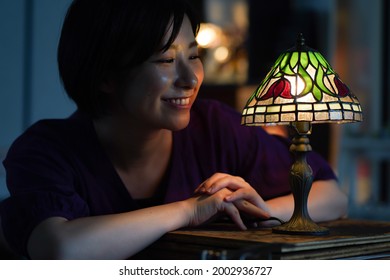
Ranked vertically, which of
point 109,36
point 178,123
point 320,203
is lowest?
point 320,203

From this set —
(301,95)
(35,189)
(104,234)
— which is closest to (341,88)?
(301,95)

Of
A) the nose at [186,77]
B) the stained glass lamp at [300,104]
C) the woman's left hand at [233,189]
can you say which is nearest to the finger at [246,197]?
the woman's left hand at [233,189]

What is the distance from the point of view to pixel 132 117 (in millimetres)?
1291

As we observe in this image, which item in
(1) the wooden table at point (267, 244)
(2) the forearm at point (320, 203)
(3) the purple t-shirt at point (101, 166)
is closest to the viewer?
(1) the wooden table at point (267, 244)

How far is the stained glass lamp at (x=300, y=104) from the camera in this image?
3.25 ft

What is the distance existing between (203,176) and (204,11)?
3.06 meters

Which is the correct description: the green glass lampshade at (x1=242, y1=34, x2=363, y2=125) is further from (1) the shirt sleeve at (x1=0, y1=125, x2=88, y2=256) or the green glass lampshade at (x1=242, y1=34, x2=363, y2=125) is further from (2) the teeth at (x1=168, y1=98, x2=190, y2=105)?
(1) the shirt sleeve at (x1=0, y1=125, x2=88, y2=256)

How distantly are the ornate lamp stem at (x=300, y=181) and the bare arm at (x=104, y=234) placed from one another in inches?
7.2

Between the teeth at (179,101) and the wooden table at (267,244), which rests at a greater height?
the teeth at (179,101)

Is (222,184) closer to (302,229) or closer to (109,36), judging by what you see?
(302,229)

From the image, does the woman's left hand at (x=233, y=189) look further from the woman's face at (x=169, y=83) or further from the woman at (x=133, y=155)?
the woman's face at (x=169, y=83)

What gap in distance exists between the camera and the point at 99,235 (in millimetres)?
1024

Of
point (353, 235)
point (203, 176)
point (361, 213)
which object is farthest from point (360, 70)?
point (353, 235)

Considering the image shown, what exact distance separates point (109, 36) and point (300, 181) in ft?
1.44
